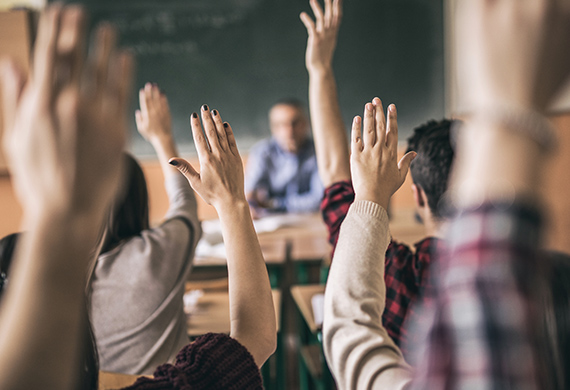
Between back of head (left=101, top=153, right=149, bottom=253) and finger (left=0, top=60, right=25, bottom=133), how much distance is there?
925 mm

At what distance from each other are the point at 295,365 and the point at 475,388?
9.97ft

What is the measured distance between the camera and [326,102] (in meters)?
1.27

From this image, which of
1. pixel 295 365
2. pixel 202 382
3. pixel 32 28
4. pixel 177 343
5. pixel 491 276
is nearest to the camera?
pixel 491 276

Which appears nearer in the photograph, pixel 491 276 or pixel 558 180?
pixel 491 276

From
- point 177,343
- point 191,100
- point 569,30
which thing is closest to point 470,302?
point 569,30

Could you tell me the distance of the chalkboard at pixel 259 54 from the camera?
13.5 ft

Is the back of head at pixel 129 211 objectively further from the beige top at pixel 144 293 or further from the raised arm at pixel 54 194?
the raised arm at pixel 54 194

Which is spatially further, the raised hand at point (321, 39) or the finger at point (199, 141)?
the raised hand at point (321, 39)

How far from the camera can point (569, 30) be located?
34 centimetres

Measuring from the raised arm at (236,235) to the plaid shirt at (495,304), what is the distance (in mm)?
448

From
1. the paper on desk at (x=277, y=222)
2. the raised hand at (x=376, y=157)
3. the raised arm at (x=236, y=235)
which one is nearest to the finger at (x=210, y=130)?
the raised arm at (x=236, y=235)

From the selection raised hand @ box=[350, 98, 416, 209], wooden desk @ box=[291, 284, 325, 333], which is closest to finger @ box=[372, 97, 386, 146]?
raised hand @ box=[350, 98, 416, 209]

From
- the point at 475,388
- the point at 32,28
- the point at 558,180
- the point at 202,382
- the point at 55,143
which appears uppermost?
the point at 32,28

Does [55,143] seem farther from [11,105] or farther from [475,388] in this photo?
[475,388]
